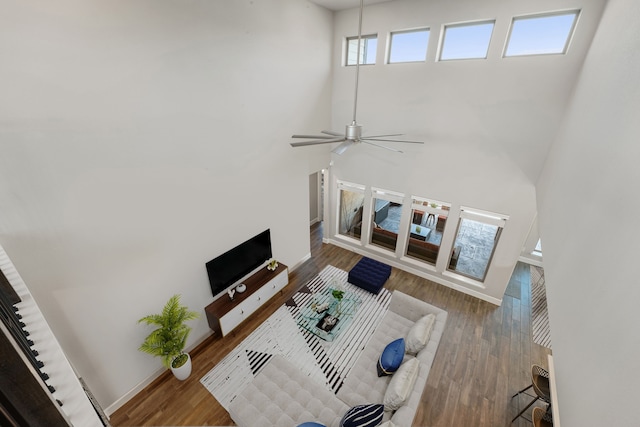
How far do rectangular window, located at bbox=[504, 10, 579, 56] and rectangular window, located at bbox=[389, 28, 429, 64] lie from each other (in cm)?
149

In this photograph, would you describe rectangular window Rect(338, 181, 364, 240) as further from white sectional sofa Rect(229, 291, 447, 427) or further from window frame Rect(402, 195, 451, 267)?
white sectional sofa Rect(229, 291, 447, 427)

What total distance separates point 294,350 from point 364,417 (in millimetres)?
2129

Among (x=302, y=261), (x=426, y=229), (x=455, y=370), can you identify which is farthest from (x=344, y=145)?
(x=426, y=229)

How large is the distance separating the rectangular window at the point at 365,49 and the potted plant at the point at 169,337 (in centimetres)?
637

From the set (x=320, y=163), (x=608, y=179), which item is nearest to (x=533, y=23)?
(x=608, y=179)

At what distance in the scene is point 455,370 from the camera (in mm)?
4809

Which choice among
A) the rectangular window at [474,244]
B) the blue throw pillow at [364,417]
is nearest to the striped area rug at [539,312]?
the rectangular window at [474,244]

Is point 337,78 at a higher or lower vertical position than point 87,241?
higher

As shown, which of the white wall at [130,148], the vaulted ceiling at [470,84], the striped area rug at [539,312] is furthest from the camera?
the striped area rug at [539,312]

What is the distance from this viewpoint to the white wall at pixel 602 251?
1.29 m

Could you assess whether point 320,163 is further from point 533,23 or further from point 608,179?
point 608,179

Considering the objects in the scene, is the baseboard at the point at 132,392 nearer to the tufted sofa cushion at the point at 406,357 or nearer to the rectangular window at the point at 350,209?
the tufted sofa cushion at the point at 406,357

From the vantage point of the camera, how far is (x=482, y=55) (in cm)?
502

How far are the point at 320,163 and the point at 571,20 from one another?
5.32 m
